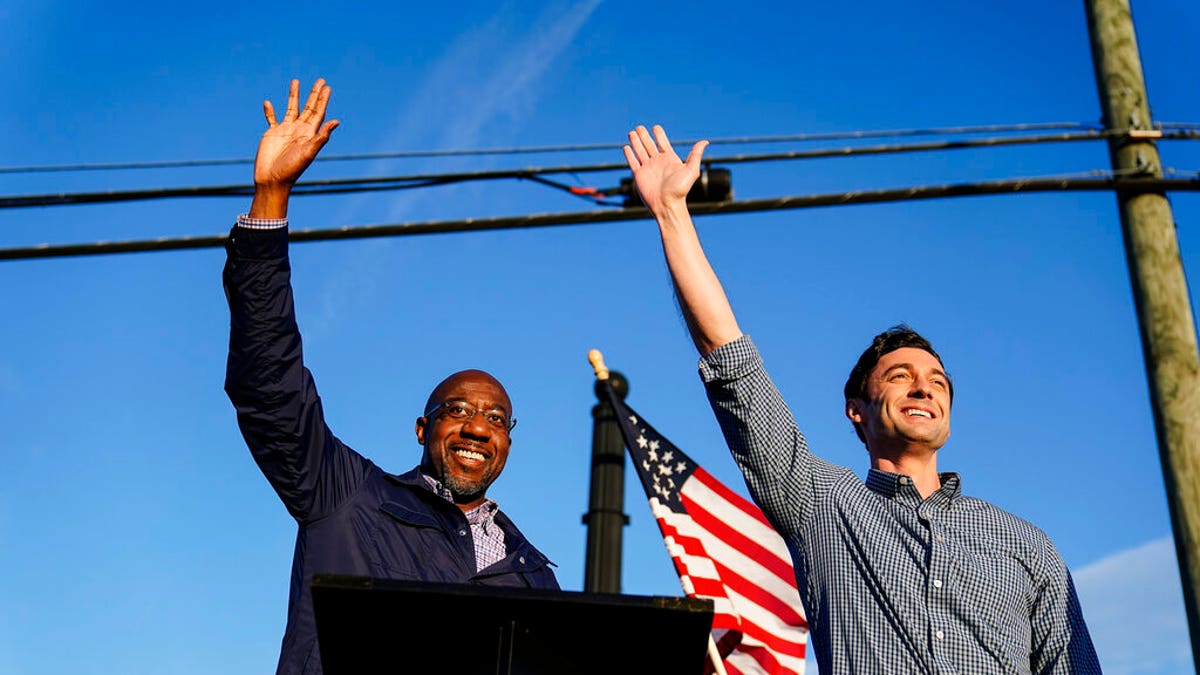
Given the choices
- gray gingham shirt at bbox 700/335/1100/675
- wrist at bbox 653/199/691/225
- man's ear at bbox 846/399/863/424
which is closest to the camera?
gray gingham shirt at bbox 700/335/1100/675

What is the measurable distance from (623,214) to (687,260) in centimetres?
466

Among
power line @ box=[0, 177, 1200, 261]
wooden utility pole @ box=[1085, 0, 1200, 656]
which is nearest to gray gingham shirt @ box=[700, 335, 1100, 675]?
wooden utility pole @ box=[1085, 0, 1200, 656]

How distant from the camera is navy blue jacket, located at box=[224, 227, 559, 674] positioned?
4.04m

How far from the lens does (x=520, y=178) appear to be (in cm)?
910

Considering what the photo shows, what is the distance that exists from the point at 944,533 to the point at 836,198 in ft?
15.5

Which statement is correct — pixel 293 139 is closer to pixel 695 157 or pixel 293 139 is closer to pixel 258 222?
pixel 258 222

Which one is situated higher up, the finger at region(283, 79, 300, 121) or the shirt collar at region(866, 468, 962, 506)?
the finger at region(283, 79, 300, 121)

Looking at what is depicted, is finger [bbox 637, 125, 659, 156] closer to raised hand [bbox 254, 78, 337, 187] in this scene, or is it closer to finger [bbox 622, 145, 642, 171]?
finger [bbox 622, 145, 642, 171]

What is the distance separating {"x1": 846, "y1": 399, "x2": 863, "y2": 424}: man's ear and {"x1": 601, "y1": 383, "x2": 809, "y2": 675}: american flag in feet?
3.68

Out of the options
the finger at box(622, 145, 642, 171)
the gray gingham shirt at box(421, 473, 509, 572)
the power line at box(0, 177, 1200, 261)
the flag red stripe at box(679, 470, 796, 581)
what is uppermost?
the power line at box(0, 177, 1200, 261)

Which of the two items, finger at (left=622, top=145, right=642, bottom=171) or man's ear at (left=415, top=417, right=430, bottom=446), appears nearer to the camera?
finger at (left=622, top=145, right=642, bottom=171)

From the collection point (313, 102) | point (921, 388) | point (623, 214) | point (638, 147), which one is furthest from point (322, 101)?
point (623, 214)

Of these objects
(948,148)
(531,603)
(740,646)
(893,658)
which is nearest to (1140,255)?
(948,148)

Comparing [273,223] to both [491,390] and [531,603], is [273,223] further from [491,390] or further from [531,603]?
[531,603]
